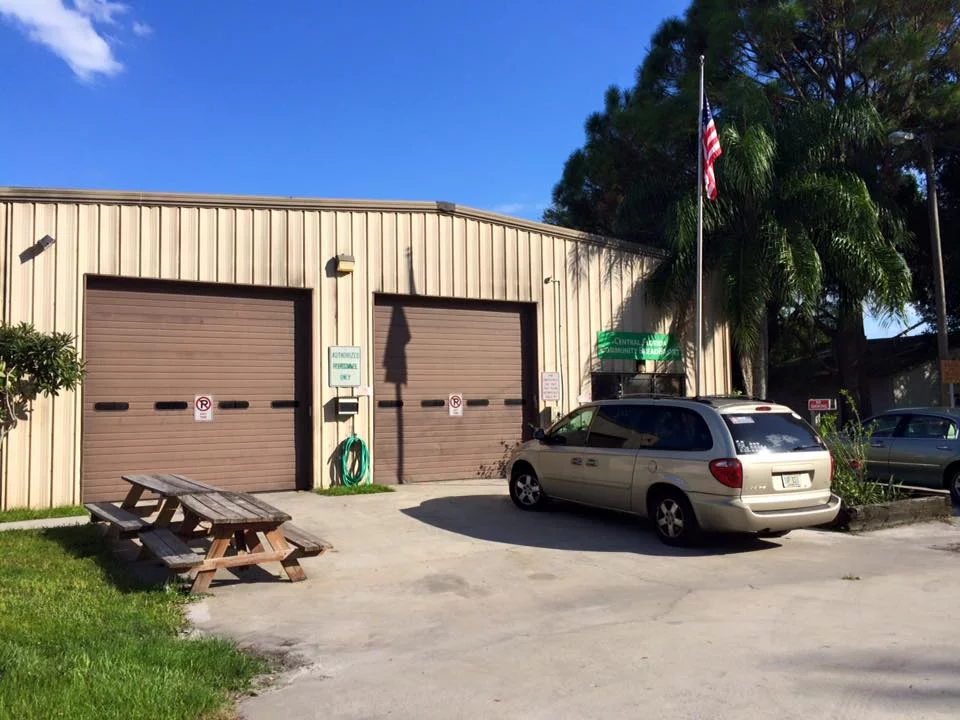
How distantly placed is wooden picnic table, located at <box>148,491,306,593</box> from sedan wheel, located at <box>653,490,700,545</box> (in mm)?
4060

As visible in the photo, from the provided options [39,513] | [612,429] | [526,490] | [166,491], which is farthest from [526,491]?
[39,513]

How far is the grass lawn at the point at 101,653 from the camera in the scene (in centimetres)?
419

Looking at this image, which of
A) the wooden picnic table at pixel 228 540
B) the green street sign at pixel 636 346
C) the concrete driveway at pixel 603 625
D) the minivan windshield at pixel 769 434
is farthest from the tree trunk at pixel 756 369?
the wooden picnic table at pixel 228 540

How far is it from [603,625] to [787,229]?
13.2 meters

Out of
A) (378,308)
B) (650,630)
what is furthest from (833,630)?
(378,308)

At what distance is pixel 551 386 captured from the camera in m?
15.9

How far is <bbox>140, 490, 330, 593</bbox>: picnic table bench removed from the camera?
6844 mm

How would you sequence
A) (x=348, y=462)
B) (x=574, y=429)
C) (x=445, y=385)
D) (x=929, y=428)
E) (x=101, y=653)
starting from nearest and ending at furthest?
(x=101, y=653)
(x=574, y=429)
(x=929, y=428)
(x=348, y=462)
(x=445, y=385)

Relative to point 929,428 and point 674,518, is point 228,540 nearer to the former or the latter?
point 674,518

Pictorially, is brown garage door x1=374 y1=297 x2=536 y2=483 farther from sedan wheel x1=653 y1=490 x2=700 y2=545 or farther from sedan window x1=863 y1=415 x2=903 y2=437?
sedan wheel x1=653 y1=490 x2=700 y2=545

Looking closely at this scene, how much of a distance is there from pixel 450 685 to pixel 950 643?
351cm

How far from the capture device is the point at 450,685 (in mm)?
4762

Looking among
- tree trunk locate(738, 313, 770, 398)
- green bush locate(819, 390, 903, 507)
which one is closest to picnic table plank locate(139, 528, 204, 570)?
green bush locate(819, 390, 903, 507)

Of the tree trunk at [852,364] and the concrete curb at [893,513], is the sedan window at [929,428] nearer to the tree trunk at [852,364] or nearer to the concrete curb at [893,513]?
the concrete curb at [893,513]
